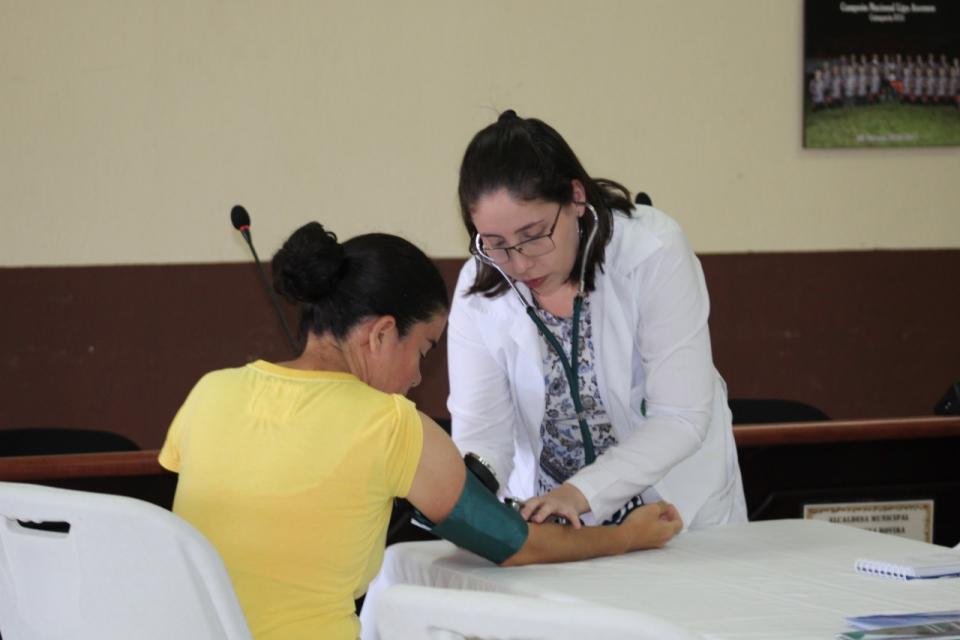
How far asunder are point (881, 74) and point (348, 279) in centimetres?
323

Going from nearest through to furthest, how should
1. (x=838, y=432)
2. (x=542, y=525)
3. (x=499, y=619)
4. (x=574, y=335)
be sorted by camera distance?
(x=499, y=619) → (x=542, y=525) → (x=574, y=335) → (x=838, y=432)

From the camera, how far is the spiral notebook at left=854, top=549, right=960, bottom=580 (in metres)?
1.63

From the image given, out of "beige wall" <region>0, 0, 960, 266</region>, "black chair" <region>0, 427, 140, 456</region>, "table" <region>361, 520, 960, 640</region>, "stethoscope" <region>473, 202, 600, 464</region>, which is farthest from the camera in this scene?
"beige wall" <region>0, 0, 960, 266</region>

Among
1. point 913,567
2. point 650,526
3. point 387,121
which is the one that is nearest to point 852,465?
point 650,526

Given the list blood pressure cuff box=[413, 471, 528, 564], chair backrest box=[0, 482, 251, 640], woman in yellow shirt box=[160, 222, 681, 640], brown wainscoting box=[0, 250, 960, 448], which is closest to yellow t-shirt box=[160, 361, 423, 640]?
woman in yellow shirt box=[160, 222, 681, 640]

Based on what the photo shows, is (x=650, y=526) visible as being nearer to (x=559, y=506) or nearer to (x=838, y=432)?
(x=559, y=506)

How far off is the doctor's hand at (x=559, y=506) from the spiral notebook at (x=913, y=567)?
0.42m

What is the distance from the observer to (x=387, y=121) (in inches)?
158

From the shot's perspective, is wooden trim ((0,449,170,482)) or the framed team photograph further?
the framed team photograph

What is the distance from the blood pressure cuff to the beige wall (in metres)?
2.35

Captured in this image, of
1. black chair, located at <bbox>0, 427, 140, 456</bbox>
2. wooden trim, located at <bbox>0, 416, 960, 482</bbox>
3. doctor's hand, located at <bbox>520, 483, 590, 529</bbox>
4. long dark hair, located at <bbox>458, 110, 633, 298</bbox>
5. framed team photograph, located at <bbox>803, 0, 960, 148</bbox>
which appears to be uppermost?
framed team photograph, located at <bbox>803, 0, 960, 148</bbox>

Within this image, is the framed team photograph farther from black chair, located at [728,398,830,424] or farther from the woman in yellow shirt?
the woman in yellow shirt

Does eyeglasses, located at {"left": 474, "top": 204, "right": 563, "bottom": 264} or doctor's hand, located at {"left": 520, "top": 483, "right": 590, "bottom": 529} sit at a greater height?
eyeglasses, located at {"left": 474, "top": 204, "right": 563, "bottom": 264}

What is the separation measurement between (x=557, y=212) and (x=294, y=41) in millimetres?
2135
